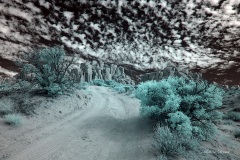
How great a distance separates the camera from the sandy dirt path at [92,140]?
6.65 metres

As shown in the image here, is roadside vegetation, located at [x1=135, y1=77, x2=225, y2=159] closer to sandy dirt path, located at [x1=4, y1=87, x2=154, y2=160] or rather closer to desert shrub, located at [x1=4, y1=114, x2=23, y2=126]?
sandy dirt path, located at [x1=4, y1=87, x2=154, y2=160]

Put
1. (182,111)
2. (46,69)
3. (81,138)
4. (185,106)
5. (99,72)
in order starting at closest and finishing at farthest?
(81,138) → (182,111) → (185,106) → (46,69) → (99,72)

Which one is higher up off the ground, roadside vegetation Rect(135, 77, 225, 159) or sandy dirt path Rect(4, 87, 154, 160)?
roadside vegetation Rect(135, 77, 225, 159)

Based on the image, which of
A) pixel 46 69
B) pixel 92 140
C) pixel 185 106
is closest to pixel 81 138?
pixel 92 140

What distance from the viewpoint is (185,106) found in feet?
31.8

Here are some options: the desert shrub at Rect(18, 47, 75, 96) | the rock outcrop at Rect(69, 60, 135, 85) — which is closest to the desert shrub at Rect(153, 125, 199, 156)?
the desert shrub at Rect(18, 47, 75, 96)

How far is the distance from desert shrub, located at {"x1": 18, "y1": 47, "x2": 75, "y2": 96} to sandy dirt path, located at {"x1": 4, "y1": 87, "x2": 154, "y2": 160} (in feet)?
10.8

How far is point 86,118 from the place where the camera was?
11.4 meters

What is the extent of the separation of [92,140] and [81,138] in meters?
0.53

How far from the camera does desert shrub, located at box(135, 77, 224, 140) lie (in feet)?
28.1

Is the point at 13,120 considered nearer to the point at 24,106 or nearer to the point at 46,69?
the point at 24,106

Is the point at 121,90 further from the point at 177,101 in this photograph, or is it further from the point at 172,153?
the point at 172,153

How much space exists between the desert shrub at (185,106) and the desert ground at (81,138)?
31.5 inches

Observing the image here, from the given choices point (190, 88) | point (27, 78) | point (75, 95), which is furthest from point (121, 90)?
point (190, 88)
